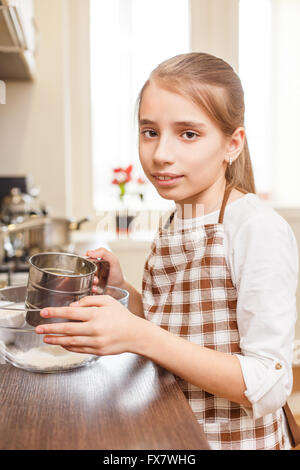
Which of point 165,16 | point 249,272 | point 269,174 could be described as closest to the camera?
point 249,272

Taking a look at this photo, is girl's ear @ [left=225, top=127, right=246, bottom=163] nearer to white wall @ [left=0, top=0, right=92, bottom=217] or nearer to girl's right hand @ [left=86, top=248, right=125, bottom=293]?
girl's right hand @ [left=86, top=248, right=125, bottom=293]

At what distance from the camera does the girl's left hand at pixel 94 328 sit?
57 cm

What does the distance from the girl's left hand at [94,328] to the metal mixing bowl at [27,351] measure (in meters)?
0.07

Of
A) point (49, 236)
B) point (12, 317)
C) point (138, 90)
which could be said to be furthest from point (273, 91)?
point (12, 317)

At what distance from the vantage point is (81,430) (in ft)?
1.62

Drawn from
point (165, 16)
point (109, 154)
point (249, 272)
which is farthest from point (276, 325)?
point (165, 16)

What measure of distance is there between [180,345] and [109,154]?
8.83ft

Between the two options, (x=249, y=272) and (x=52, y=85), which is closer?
(x=249, y=272)

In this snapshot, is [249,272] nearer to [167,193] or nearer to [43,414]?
[167,193]

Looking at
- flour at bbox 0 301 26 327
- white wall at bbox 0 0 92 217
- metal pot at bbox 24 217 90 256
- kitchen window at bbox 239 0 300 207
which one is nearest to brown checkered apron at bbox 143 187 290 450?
flour at bbox 0 301 26 327

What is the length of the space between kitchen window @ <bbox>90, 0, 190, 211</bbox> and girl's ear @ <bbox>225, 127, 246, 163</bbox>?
2.36 m

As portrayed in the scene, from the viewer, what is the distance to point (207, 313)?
761 mm

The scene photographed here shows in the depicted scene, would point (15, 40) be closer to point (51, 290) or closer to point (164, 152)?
point (164, 152)

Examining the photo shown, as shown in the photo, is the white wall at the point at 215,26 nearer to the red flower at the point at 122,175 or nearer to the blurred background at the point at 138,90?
the blurred background at the point at 138,90
